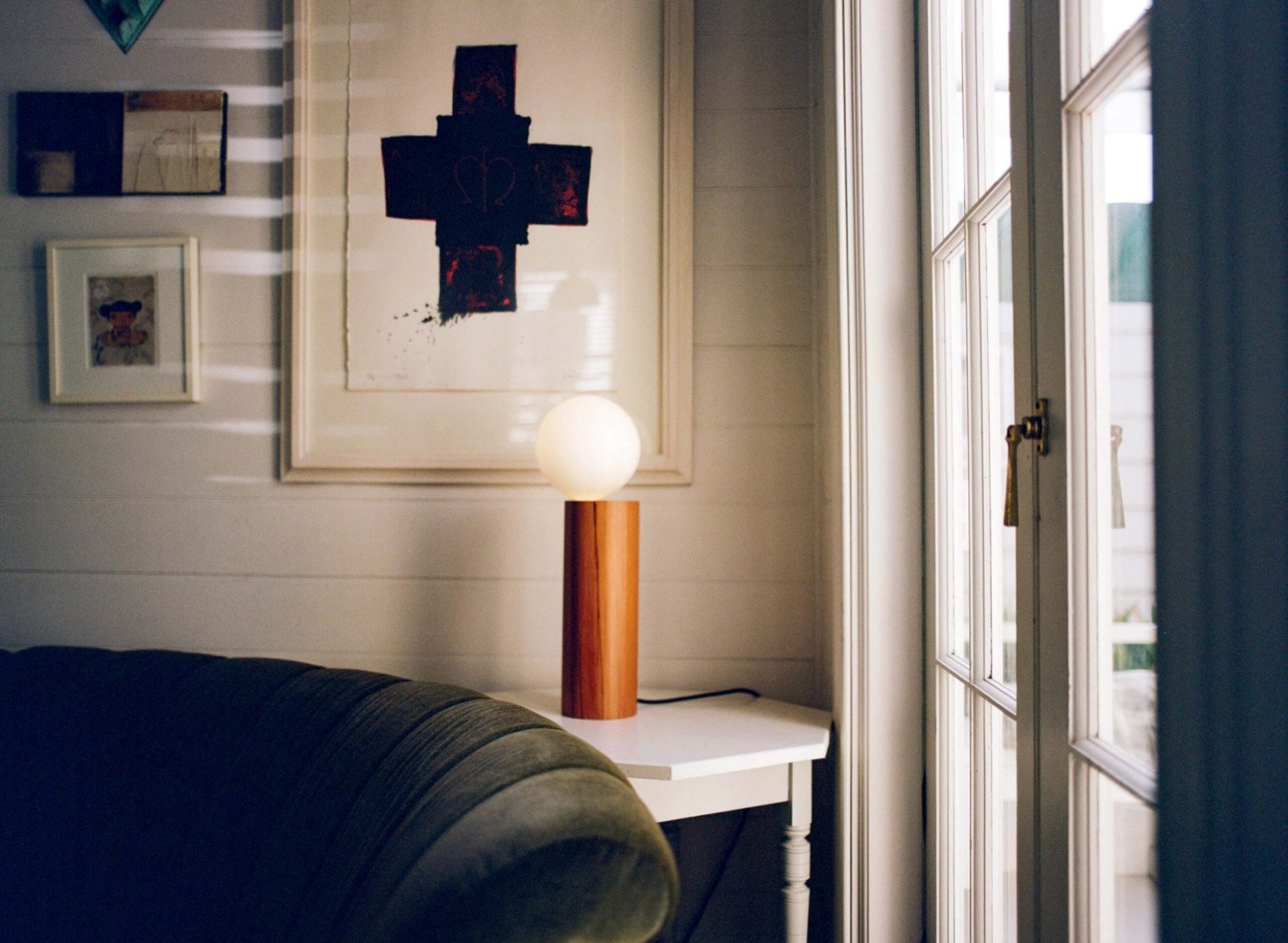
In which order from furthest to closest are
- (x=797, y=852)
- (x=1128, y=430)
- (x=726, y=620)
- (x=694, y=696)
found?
1. (x=726, y=620)
2. (x=694, y=696)
3. (x=797, y=852)
4. (x=1128, y=430)

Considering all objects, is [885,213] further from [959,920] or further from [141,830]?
[141,830]

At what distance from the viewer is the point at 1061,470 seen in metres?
0.64

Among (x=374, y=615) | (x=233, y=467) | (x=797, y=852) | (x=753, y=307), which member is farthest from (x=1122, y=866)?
(x=233, y=467)

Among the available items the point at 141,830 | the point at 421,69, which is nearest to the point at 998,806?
the point at 141,830

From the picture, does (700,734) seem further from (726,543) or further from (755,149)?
(755,149)

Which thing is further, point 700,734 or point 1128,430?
point 700,734

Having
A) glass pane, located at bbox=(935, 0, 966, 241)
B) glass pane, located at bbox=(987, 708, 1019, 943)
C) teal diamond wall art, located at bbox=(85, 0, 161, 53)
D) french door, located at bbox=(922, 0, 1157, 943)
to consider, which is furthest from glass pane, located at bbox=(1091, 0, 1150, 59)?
teal diamond wall art, located at bbox=(85, 0, 161, 53)

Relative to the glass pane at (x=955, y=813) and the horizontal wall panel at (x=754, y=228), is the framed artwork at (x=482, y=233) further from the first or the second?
the glass pane at (x=955, y=813)

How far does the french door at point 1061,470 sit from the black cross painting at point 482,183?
0.82m

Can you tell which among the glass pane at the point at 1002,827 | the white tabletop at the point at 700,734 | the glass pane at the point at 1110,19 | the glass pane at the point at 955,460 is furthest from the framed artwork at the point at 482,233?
the glass pane at the point at 1110,19

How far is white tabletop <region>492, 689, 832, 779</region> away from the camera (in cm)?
108

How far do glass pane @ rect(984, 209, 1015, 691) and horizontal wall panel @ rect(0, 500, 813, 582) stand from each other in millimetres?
613

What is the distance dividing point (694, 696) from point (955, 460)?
61cm

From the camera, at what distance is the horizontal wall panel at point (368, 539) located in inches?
60.4
